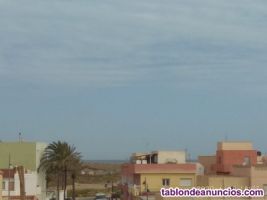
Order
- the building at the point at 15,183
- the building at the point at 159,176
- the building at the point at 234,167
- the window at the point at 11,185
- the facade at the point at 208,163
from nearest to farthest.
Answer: the building at the point at 234,167 < the building at the point at 159,176 < the building at the point at 15,183 < the window at the point at 11,185 < the facade at the point at 208,163

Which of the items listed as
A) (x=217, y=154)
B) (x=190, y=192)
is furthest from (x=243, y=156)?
(x=190, y=192)

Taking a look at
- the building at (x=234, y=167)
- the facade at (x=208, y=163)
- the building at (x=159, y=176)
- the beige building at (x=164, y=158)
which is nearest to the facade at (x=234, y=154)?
the building at (x=234, y=167)

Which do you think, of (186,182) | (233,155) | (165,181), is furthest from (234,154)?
(165,181)

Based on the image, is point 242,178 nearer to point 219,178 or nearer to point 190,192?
point 219,178

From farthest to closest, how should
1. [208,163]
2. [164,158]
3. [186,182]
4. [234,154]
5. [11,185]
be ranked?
[208,163] → [234,154] → [164,158] → [11,185] → [186,182]

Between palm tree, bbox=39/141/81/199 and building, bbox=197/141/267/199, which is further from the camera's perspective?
palm tree, bbox=39/141/81/199

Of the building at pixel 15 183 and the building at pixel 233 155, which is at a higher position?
the building at pixel 233 155

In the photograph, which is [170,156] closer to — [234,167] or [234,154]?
[234,154]

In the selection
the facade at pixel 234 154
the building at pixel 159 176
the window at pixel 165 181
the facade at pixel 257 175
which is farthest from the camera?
the facade at pixel 234 154

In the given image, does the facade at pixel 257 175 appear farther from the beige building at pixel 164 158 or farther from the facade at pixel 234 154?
the beige building at pixel 164 158

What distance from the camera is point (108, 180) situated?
16688 cm

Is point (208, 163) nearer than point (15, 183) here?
No

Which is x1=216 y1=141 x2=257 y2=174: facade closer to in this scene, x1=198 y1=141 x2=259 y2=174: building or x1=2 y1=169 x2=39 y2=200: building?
x1=198 y1=141 x2=259 y2=174: building

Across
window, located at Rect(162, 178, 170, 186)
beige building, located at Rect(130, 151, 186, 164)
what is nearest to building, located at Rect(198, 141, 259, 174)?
beige building, located at Rect(130, 151, 186, 164)
